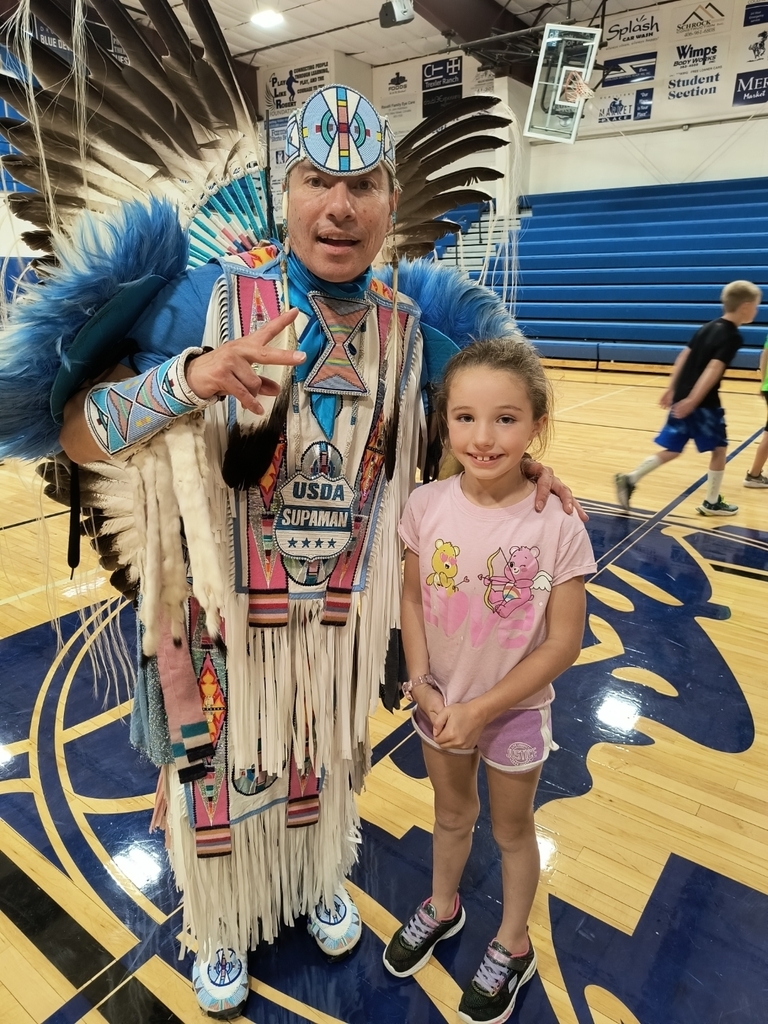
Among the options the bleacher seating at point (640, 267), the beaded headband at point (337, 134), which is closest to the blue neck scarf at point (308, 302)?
the beaded headband at point (337, 134)

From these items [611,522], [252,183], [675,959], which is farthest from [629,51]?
[675,959]

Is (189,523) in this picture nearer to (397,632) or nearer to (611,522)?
(397,632)

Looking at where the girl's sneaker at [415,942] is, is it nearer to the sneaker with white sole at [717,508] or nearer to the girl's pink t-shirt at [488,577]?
the girl's pink t-shirt at [488,577]

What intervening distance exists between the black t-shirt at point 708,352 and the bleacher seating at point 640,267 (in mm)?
4452

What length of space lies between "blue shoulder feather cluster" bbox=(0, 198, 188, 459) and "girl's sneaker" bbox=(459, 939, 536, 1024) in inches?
46.9

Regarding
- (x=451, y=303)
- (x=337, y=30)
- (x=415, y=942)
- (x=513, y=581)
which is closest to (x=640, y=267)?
(x=337, y=30)

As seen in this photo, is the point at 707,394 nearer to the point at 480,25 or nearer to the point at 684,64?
the point at 480,25

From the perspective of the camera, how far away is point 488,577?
1.01 meters

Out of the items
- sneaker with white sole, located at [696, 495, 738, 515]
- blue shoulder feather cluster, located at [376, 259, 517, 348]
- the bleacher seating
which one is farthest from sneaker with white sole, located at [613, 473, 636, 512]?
the bleacher seating

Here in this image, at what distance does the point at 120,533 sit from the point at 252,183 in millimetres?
657

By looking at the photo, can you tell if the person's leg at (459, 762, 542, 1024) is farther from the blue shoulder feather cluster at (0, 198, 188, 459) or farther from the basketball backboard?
the basketball backboard

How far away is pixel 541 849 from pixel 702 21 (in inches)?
426

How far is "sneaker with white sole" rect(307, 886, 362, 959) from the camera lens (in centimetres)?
128

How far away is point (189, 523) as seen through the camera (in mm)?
824
